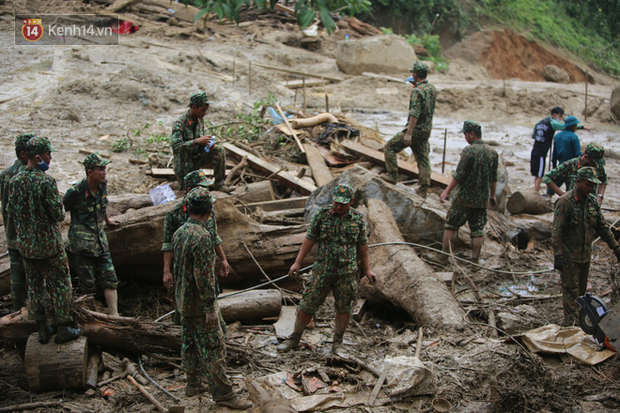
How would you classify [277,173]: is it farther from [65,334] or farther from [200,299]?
[200,299]

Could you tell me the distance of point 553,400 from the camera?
4.53m

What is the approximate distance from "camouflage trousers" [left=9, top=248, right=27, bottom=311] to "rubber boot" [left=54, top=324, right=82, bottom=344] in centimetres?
94

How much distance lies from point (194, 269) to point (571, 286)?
4508 mm

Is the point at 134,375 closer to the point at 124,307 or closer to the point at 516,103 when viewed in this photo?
the point at 124,307

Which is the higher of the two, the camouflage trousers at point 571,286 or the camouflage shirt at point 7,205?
the camouflage shirt at point 7,205

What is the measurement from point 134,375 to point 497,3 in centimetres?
2762

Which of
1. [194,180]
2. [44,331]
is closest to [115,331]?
[44,331]

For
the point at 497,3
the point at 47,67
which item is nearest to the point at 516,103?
the point at 497,3

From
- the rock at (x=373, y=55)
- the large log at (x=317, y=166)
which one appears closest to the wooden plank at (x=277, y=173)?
the large log at (x=317, y=166)

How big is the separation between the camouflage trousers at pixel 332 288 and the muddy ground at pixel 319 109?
1.93 ft

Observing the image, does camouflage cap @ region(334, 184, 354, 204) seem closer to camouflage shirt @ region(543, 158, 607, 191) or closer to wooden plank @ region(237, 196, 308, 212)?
wooden plank @ region(237, 196, 308, 212)

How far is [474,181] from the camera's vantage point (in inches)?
303

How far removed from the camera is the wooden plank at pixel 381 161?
966 centimetres

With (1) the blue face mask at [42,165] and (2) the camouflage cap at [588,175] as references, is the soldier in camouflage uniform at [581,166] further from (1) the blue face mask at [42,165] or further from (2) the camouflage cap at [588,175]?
(1) the blue face mask at [42,165]
